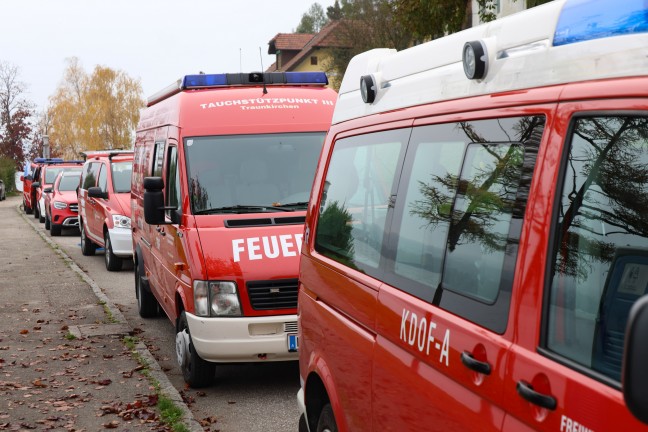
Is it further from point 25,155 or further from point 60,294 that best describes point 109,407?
point 25,155

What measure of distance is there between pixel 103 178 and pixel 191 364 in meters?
10.7

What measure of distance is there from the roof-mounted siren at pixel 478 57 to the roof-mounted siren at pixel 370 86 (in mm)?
1127

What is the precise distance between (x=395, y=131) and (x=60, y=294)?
1049 centimetres

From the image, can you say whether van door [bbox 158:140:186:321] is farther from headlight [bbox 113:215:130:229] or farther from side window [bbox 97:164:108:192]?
side window [bbox 97:164:108:192]

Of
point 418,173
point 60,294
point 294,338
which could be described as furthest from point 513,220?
point 60,294

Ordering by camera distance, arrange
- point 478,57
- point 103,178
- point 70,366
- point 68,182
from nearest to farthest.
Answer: point 478,57, point 70,366, point 103,178, point 68,182

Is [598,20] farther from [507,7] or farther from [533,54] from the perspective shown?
[507,7]

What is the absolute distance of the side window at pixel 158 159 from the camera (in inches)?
353

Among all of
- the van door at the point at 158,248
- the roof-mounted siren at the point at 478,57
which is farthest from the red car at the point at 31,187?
the roof-mounted siren at the point at 478,57

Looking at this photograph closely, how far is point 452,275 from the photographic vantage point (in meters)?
2.92

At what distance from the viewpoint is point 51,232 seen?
82.2 feet

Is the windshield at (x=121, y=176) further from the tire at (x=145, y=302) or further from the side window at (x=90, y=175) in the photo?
the tire at (x=145, y=302)

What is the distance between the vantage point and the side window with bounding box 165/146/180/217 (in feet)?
26.6

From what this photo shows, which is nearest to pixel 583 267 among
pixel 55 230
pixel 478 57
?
pixel 478 57
